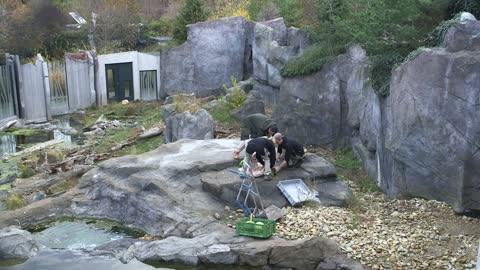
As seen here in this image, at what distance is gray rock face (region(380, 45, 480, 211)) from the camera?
26.3 feet

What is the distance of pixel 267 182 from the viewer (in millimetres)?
9820

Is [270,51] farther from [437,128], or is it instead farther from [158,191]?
[437,128]

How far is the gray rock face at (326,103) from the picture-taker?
40.1 feet

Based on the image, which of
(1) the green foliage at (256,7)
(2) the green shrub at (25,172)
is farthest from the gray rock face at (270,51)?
(2) the green shrub at (25,172)

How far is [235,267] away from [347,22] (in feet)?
23.5

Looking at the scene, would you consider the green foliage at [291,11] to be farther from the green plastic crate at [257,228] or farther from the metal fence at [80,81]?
the green plastic crate at [257,228]

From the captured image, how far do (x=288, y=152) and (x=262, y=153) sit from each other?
746 mm

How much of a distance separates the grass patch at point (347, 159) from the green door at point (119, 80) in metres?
13.1

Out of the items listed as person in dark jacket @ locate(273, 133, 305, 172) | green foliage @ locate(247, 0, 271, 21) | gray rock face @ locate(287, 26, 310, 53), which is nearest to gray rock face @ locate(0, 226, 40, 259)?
person in dark jacket @ locate(273, 133, 305, 172)

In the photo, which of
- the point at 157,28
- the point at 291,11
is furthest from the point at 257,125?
the point at 157,28

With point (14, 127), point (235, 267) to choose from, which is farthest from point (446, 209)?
point (14, 127)

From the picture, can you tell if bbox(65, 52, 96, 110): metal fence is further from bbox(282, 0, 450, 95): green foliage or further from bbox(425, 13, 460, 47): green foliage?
bbox(425, 13, 460, 47): green foliage

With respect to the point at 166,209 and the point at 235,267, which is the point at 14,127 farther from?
the point at 235,267

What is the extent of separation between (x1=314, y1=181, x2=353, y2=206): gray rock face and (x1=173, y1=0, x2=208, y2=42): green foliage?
1503cm
